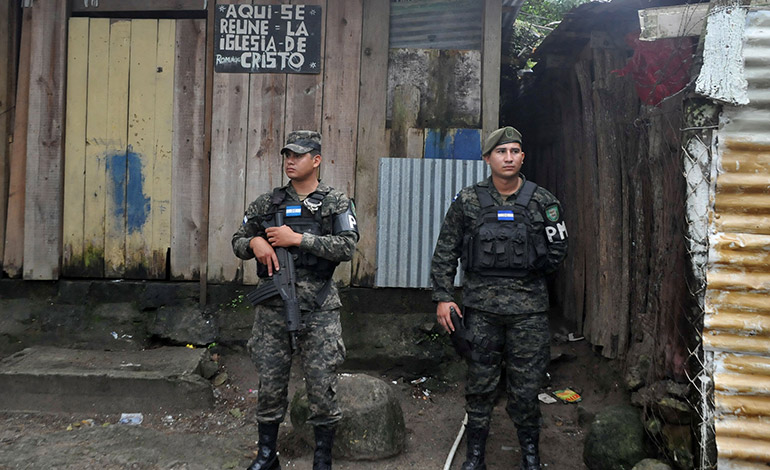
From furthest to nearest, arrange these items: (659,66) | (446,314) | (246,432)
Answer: (246,432) → (659,66) → (446,314)

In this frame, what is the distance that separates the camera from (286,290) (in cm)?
350

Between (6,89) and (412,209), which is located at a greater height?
(6,89)

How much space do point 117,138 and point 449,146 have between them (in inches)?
115

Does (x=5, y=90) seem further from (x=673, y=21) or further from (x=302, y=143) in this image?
(x=673, y=21)

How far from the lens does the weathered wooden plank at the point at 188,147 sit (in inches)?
213

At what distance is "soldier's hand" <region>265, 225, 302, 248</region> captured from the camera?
3.52m

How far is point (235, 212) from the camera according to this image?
214 inches

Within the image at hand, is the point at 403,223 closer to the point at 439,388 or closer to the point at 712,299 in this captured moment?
the point at 439,388

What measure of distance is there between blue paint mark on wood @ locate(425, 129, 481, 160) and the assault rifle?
6.95 ft

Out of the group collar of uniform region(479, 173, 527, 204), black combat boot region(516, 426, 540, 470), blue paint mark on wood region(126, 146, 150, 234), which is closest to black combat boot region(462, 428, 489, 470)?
black combat boot region(516, 426, 540, 470)

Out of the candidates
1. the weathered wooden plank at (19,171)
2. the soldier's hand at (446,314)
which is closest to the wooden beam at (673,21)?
the soldier's hand at (446,314)

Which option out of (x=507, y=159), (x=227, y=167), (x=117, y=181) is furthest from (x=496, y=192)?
(x=117, y=181)

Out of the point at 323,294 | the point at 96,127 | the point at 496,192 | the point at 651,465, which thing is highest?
the point at 96,127

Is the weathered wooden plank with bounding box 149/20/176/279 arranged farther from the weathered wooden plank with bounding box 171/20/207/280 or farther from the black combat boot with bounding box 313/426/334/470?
the black combat boot with bounding box 313/426/334/470
